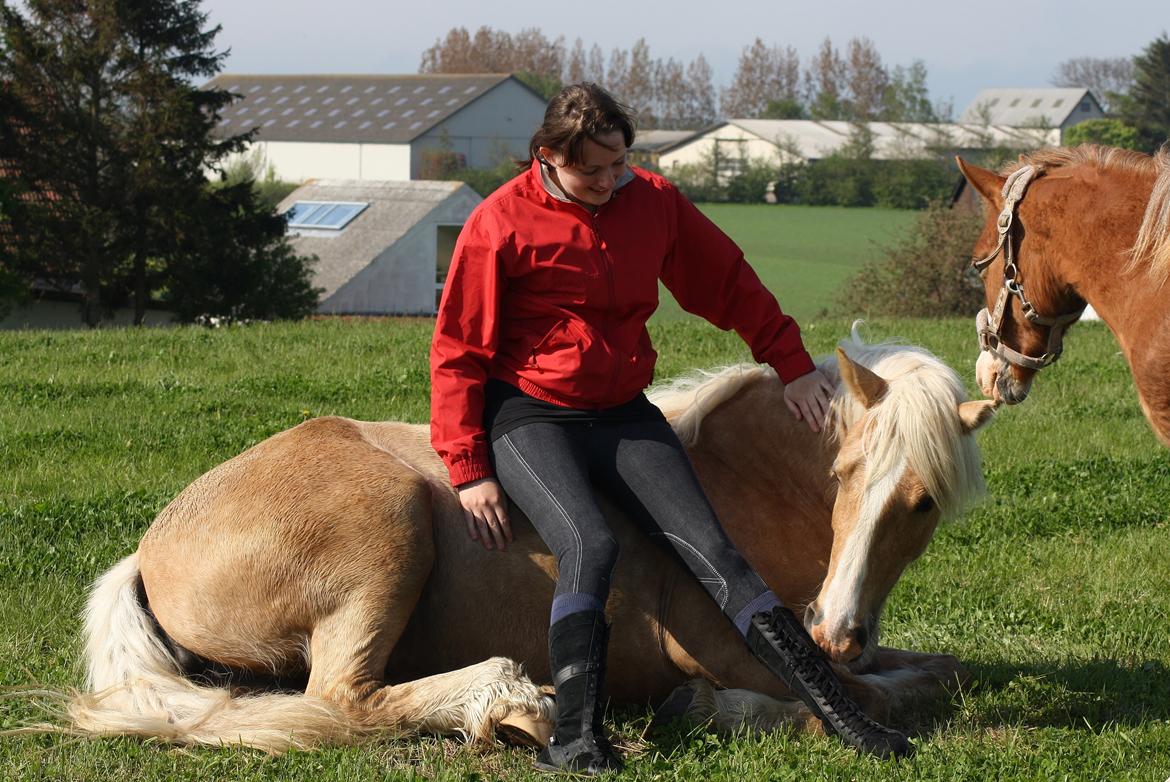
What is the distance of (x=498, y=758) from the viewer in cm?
379

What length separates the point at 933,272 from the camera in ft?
85.2

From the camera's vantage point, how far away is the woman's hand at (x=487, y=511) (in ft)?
13.7

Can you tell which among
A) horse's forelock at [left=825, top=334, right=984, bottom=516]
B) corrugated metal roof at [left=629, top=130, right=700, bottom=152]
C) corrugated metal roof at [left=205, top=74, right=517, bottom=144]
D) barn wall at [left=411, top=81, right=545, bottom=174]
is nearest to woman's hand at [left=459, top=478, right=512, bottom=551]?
horse's forelock at [left=825, top=334, right=984, bottom=516]

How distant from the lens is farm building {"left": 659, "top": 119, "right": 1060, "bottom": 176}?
61.3 meters

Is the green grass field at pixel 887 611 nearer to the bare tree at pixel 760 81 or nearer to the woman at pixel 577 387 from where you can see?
the woman at pixel 577 387


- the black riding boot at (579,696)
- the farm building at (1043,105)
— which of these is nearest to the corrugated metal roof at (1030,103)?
the farm building at (1043,105)

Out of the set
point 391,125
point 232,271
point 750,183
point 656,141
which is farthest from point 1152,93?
point 232,271

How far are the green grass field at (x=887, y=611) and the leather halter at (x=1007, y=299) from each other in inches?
45.5

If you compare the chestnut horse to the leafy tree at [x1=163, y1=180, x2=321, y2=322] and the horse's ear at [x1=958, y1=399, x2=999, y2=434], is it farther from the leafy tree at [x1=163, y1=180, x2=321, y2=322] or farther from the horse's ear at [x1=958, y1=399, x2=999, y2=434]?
the leafy tree at [x1=163, y1=180, x2=321, y2=322]

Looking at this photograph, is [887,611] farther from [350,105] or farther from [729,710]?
[350,105]

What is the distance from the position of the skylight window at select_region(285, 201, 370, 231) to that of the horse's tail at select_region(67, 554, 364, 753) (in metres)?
40.5

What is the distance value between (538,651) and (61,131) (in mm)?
32314

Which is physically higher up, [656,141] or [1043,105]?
[1043,105]

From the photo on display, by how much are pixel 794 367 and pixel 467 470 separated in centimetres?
126
